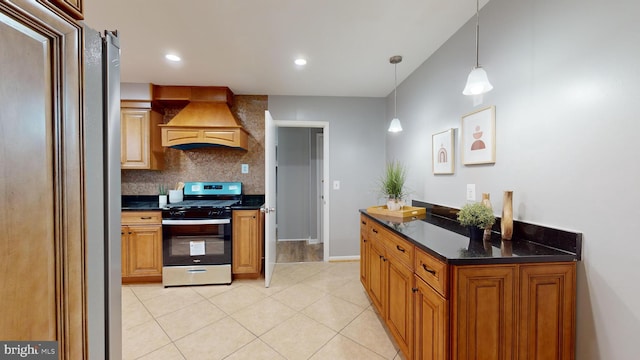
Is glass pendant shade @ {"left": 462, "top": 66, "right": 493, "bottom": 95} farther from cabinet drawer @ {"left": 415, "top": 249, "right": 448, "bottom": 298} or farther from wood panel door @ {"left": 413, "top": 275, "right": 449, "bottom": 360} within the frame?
wood panel door @ {"left": 413, "top": 275, "right": 449, "bottom": 360}

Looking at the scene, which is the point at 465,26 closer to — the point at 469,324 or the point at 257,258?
the point at 469,324

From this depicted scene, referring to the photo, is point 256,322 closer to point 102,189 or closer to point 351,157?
point 102,189

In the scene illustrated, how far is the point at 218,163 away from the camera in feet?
11.1

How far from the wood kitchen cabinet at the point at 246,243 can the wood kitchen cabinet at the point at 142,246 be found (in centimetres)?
84

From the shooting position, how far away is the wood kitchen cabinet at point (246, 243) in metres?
2.86

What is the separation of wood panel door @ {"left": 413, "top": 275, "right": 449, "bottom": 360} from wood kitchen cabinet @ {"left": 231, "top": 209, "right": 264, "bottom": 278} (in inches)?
79.8

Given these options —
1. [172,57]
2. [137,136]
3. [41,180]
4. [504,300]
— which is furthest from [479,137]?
[137,136]

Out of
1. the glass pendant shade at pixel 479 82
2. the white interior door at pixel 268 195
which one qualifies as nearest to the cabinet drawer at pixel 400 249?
the glass pendant shade at pixel 479 82

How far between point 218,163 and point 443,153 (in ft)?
9.40

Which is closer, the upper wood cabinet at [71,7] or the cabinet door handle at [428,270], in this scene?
the upper wood cabinet at [71,7]

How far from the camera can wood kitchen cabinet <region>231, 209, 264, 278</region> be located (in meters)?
2.86

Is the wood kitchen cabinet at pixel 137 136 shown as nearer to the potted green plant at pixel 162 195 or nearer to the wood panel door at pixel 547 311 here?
the potted green plant at pixel 162 195

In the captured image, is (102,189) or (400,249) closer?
(102,189)

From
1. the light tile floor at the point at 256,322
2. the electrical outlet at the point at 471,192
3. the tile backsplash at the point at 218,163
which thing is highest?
the tile backsplash at the point at 218,163
